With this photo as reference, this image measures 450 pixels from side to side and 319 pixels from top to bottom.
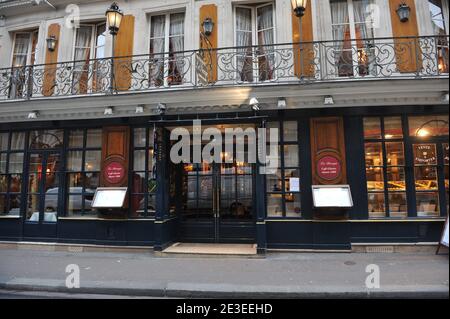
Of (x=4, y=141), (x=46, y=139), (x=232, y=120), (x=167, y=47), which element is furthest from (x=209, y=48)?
(x=4, y=141)

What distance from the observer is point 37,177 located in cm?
984

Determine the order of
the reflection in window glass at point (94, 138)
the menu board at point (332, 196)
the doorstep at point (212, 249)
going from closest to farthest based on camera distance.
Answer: the menu board at point (332, 196) < the doorstep at point (212, 249) < the reflection in window glass at point (94, 138)

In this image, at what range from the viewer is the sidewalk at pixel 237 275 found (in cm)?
561

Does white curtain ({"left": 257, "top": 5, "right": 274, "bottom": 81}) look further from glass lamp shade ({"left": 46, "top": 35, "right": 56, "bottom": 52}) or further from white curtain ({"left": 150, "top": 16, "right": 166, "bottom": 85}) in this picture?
glass lamp shade ({"left": 46, "top": 35, "right": 56, "bottom": 52})

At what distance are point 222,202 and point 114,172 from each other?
3112 mm

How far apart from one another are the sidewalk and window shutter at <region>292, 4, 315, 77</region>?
4649mm

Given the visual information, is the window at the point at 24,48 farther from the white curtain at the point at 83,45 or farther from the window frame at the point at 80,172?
the window frame at the point at 80,172

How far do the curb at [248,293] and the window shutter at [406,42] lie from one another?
211 inches

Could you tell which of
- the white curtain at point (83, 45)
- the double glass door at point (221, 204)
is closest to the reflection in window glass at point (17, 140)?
the white curtain at point (83, 45)

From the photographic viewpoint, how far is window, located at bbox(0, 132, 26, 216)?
392 inches

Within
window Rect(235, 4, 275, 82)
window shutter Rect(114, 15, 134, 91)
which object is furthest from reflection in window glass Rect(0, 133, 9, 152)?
window Rect(235, 4, 275, 82)

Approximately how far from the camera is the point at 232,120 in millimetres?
8141

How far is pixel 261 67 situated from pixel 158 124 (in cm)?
315

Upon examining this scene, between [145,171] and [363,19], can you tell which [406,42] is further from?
[145,171]
